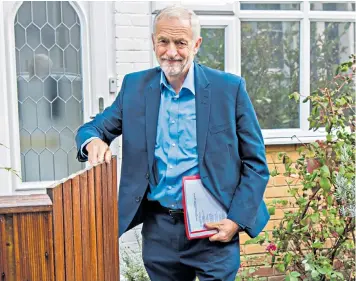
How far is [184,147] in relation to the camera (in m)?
2.02

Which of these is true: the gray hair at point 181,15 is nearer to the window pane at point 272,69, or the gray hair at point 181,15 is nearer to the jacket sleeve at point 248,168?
the jacket sleeve at point 248,168

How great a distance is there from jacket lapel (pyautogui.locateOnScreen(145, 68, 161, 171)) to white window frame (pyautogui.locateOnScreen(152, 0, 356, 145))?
1.86 m

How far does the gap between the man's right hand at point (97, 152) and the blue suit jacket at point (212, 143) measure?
0.21ft

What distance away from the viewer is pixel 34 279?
5.29ft

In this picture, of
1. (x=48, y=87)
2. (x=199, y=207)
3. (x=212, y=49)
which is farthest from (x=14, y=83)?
(x=199, y=207)

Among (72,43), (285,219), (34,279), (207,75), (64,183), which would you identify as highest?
(72,43)

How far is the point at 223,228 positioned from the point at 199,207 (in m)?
0.12

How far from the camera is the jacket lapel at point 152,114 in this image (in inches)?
79.6

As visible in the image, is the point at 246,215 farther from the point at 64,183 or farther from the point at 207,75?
the point at 64,183

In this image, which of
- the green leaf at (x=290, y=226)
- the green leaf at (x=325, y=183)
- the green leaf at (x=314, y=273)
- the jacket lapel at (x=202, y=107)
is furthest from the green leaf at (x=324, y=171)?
the jacket lapel at (x=202, y=107)

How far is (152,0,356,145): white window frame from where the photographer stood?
3947mm

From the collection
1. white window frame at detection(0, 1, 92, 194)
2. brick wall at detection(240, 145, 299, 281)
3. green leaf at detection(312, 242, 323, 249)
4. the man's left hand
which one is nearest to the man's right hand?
the man's left hand

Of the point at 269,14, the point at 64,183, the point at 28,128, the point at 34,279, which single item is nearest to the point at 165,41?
the point at 64,183

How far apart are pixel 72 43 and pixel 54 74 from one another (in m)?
0.25
